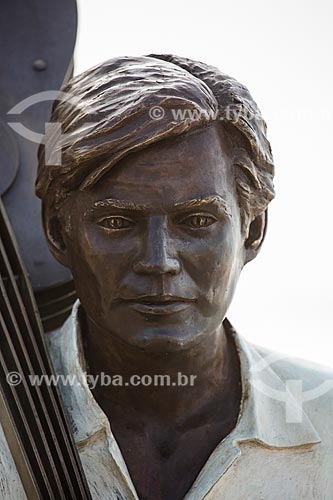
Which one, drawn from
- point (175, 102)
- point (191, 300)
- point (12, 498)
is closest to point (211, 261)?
point (191, 300)

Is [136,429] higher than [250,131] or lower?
lower

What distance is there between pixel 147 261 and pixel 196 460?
0.57 metres

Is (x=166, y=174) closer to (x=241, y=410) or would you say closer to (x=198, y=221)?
(x=198, y=221)

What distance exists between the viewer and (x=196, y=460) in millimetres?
4031

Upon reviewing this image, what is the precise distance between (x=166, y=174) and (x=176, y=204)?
74mm

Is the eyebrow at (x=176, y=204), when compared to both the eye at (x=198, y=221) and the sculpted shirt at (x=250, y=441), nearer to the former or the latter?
the eye at (x=198, y=221)

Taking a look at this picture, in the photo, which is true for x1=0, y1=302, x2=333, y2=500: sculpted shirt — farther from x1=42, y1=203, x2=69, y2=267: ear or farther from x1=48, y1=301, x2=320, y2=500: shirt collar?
x1=42, y1=203, x2=69, y2=267: ear

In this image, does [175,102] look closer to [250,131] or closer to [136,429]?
[250,131]

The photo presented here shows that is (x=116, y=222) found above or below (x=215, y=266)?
above

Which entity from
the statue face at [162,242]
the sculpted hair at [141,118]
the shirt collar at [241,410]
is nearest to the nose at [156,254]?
the statue face at [162,242]

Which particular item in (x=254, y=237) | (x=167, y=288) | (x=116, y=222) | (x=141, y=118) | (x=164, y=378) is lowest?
(x=164, y=378)

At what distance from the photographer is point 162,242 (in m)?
3.75

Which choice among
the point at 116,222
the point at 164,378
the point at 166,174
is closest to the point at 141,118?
the point at 166,174

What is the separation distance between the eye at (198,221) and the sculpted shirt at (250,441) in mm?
450
